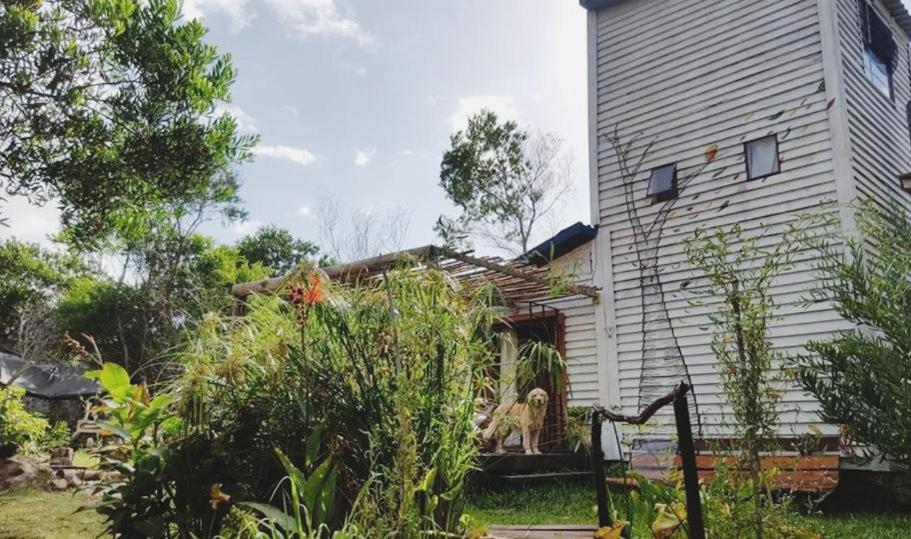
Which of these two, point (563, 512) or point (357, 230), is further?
point (357, 230)

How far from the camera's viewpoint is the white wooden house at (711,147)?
748 cm

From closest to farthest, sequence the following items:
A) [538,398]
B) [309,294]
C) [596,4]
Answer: [309,294] → [538,398] → [596,4]

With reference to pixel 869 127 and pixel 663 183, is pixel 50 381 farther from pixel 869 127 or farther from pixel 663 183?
pixel 869 127

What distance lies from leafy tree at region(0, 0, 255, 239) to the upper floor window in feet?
26.2

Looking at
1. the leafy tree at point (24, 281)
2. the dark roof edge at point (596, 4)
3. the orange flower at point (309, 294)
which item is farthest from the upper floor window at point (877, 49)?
the leafy tree at point (24, 281)

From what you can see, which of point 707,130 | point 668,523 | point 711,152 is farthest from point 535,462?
point 668,523

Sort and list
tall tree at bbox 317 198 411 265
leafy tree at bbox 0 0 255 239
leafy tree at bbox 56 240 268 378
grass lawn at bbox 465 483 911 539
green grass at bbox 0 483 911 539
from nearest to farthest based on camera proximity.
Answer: green grass at bbox 0 483 911 539, leafy tree at bbox 0 0 255 239, grass lawn at bbox 465 483 911 539, tall tree at bbox 317 198 411 265, leafy tree at bbox 56 240 268 378

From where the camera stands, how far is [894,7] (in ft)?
32.1

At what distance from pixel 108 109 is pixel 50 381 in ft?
35.3

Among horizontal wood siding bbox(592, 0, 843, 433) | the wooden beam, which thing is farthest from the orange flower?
horizontal wood siding bbox(592, 0, 843, 433)

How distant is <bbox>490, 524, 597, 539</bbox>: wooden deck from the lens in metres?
3.26

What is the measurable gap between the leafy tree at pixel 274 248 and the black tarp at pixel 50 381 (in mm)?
11090

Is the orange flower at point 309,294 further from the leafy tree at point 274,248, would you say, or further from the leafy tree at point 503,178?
the leafy tree at point 274,248

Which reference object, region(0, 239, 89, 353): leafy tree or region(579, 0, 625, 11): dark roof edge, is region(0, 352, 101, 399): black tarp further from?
region(579, 0, 625, 11): dark roof edge
